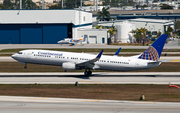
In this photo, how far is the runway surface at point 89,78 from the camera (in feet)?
141

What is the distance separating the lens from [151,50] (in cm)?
4712

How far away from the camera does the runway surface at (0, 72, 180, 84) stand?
4288 cm

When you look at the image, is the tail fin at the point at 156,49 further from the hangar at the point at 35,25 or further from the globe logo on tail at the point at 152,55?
the hangar at the point at 35,25

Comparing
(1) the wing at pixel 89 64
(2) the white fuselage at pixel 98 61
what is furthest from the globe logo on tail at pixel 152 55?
(1) the wing at pixel 89 64

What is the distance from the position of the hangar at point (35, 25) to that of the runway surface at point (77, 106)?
284 ft

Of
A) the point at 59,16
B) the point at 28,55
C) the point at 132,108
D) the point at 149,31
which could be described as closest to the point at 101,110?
the point at 132,108

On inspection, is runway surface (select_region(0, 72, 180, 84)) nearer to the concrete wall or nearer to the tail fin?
the tail fin

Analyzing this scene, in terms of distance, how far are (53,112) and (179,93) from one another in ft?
57.2

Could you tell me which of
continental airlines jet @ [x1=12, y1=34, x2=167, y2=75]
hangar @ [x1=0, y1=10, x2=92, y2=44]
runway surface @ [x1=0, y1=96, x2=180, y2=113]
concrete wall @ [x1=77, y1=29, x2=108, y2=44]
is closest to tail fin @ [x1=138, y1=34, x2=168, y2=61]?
continental airlines jet @ [x1=12, y1=34, x2=167, y2=75]

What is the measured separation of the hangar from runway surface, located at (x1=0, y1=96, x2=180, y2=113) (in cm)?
8649

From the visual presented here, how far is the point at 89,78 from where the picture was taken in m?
46.6

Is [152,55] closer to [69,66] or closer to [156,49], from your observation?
[156,49]

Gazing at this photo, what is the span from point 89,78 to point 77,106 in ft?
64.0

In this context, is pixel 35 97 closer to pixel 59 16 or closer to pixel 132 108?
pixel 132 108
